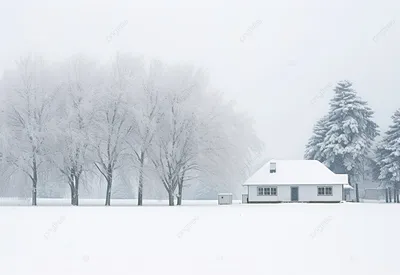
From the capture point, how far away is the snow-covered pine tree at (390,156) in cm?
5850

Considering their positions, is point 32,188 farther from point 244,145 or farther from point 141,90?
point 244,145

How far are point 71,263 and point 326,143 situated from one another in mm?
51702

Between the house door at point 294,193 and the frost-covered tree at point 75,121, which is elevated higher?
the frost-covered tree at point 75,121

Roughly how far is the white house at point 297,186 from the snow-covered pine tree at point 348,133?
226 inches

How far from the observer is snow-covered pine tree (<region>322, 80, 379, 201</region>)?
60281 millimetres

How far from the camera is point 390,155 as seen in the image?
194 feet

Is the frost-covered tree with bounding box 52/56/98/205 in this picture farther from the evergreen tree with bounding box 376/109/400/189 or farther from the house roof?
the evergreen tree with bounding box 376/109/400/189

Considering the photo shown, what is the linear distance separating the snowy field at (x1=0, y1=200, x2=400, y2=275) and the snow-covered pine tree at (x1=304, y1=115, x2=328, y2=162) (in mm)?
41007

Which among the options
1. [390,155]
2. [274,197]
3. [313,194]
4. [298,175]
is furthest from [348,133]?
[274,197]

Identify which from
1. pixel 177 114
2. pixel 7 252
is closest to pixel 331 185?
pixel 177 114

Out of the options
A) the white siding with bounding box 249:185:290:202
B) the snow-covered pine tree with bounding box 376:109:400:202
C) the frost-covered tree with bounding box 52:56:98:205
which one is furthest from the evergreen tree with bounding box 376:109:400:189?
the frost-covered tree with bounding box 52:56:98:205

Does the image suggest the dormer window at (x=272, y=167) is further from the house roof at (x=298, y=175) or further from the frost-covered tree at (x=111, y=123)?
the frost-covered tree at (x=111, y=123)

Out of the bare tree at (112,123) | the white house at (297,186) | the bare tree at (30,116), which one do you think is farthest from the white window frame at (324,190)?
the bare tree at (30,116)

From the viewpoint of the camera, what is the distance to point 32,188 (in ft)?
157
